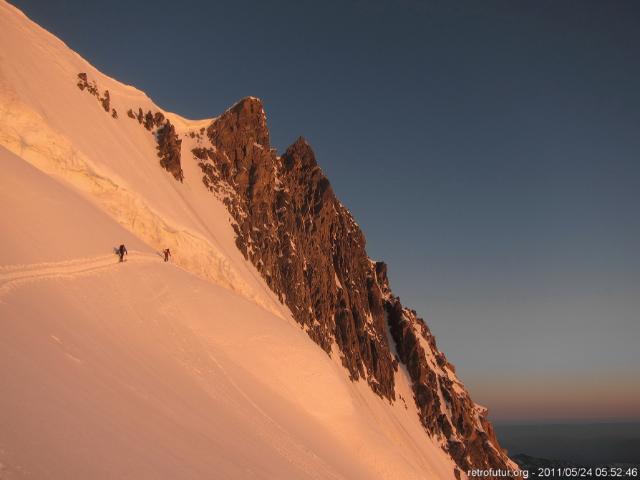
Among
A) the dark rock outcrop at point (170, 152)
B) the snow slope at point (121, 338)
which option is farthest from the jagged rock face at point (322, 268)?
the snow slope at point (121, 338)

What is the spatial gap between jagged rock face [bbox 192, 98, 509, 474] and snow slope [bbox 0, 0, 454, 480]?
1429 centimetres

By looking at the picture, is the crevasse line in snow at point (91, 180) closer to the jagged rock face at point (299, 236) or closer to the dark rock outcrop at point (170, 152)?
the dark rock outcrop at point (170, 152)

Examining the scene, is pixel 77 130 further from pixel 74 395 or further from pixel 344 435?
pixel 74 395

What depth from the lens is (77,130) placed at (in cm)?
3375

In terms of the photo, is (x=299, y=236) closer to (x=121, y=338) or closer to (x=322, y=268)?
(x=322, y=268)

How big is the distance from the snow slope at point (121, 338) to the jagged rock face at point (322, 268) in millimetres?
14291

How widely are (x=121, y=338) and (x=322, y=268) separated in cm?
5210

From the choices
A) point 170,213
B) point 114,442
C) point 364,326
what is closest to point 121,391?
point 114,442

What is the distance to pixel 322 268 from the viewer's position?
6669 centimetres

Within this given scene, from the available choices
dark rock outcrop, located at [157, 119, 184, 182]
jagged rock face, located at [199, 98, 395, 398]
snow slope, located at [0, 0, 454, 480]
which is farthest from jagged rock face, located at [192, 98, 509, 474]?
snow slope, located at [0, 0, 454, 480]

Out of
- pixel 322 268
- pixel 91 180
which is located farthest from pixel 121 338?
pixel 322 268

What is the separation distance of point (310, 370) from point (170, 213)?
16617 mm

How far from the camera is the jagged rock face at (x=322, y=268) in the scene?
2239 inches

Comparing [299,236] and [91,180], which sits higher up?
[299,236]
